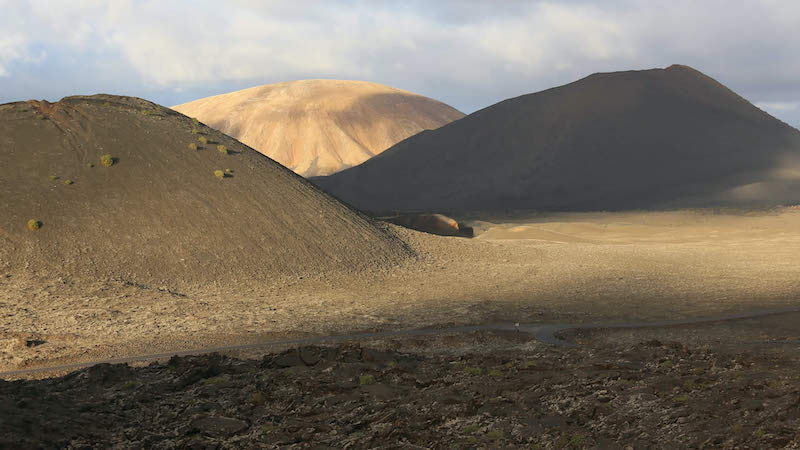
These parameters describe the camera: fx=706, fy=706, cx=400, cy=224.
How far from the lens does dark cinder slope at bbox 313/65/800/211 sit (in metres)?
88.2

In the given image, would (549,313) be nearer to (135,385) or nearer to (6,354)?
(135,385)

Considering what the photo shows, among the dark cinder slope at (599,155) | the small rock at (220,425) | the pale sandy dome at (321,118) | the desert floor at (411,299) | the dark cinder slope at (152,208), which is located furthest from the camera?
the pale sandy dome at (321,118)

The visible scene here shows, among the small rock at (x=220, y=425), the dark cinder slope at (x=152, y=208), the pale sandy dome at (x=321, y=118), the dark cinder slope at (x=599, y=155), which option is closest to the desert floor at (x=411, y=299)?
the dark cinder slope at (x=152, y=208)

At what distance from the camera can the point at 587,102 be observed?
109125 mm

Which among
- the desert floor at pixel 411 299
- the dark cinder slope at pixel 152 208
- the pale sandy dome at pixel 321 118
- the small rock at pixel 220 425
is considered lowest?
the small rock at pixel 220 425

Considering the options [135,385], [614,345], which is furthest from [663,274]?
[135,385]

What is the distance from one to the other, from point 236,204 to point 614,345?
21466mm

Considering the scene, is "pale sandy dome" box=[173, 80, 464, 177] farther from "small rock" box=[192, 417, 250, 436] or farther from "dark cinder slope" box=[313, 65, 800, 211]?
"small rock" box=[192, 417, 250, 436]

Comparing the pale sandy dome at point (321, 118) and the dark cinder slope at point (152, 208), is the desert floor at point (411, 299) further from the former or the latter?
the pale sandy dome at point (321, 118)

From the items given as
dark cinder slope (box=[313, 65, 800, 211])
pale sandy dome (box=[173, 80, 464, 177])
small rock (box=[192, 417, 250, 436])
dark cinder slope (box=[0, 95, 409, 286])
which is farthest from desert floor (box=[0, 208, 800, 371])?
pale sandy dome (box=[173, 80, 464, 177])

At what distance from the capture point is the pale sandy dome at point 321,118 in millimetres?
147875

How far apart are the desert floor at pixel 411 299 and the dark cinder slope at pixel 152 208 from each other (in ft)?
6.04

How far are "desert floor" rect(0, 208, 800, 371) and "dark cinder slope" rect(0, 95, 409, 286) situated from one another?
6.04ft

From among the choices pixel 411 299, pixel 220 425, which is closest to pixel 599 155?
pixel 411 299
